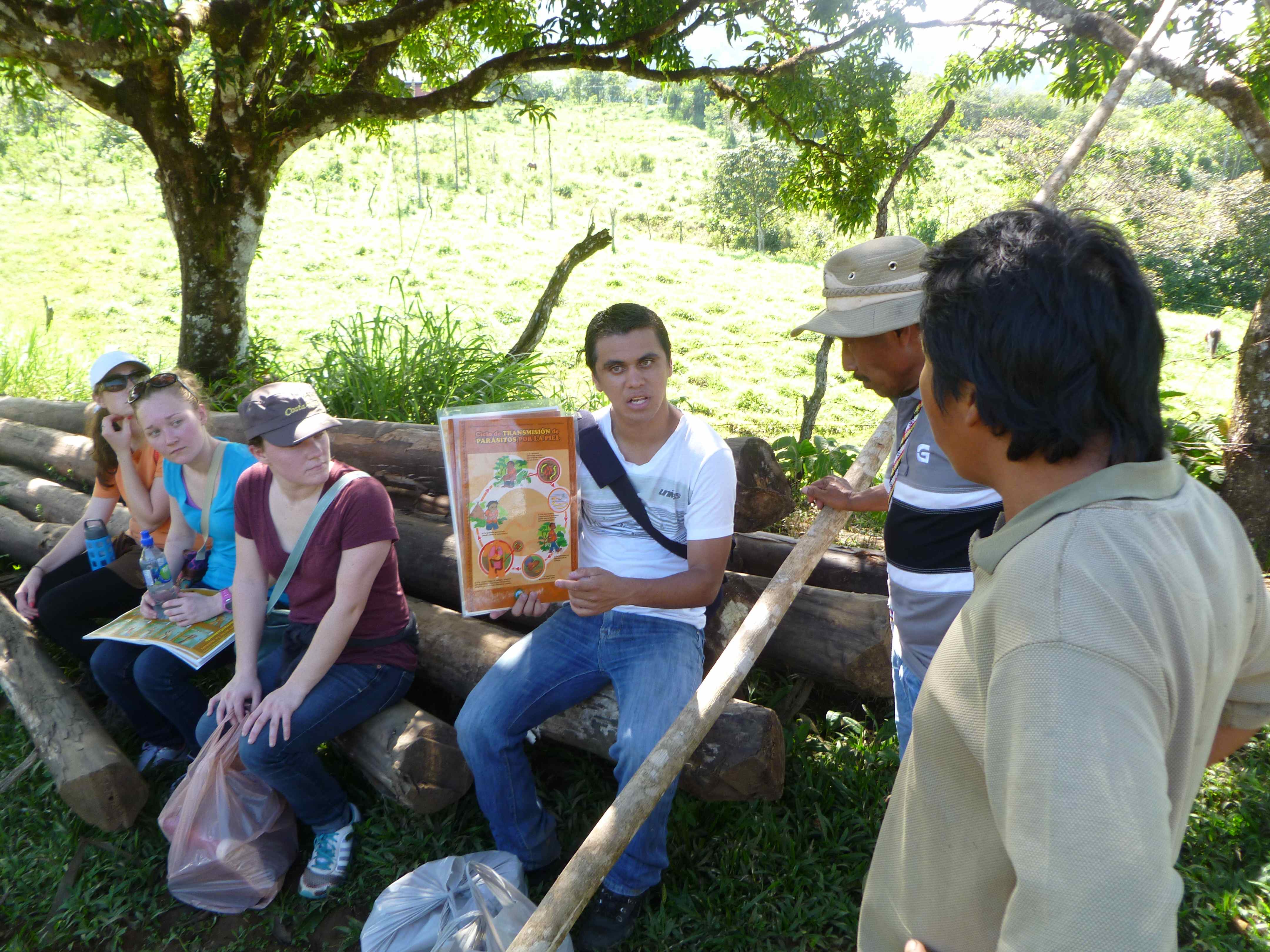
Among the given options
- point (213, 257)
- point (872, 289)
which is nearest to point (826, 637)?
point (872, 289)

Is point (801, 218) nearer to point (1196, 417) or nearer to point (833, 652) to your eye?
point (1196, 417)

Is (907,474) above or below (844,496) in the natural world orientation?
above

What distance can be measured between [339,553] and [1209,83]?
5247 millimetres

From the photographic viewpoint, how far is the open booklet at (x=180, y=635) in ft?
10.7

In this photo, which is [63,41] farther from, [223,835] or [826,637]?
[826,637]

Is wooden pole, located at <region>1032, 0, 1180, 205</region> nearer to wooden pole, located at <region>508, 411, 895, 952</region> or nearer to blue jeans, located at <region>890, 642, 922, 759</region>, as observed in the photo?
wooden pole, located at <region>508, 411, 895, 952</region>

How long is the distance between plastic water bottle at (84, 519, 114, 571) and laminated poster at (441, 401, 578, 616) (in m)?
2.31

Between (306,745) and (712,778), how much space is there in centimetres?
138

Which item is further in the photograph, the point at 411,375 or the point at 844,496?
the point at 411,375

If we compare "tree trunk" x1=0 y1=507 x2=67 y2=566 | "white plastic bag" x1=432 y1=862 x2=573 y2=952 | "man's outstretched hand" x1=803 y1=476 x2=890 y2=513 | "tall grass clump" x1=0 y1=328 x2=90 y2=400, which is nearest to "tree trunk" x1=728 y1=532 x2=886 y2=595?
"man's outstretched hand" x1=803 y1=476 x2=890 y2=513

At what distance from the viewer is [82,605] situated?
396 centimetres

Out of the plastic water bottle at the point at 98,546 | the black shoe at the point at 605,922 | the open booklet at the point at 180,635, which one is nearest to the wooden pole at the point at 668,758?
the black shoe at the point at 605,922

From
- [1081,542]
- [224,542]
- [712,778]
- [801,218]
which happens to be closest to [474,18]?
[224,542]

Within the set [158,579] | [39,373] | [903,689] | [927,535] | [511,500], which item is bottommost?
[39,373]
